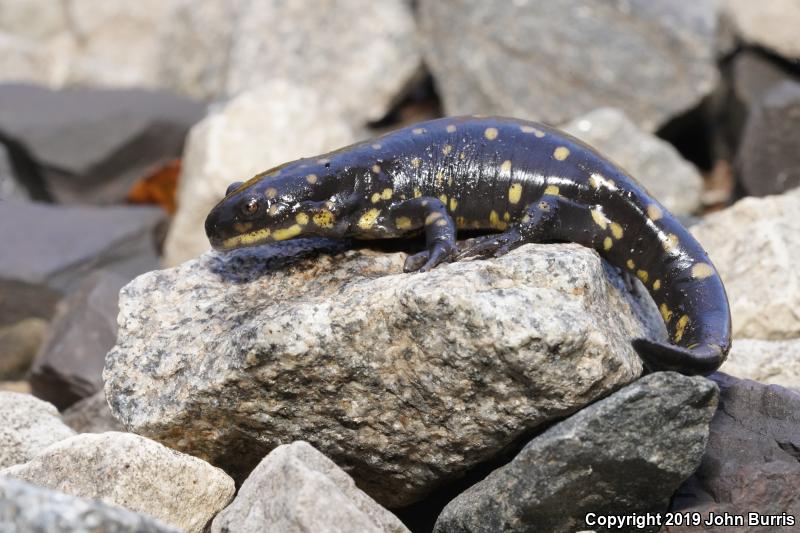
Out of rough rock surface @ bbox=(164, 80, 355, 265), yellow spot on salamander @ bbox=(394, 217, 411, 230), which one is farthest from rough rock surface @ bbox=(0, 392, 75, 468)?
rough rock surface @ bbox=(164, 80, 355, 265)

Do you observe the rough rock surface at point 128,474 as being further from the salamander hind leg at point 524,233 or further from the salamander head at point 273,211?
the salamander hind leg at point 524,233

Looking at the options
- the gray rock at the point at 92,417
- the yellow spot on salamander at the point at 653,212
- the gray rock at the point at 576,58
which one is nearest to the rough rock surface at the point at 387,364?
the yellow spot on salamander at the point at 653,212

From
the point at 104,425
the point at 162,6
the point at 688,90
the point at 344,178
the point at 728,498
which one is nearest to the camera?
the point at 728,498

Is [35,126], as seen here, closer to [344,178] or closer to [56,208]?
[56,208]

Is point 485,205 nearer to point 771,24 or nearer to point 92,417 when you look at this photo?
point 92,417

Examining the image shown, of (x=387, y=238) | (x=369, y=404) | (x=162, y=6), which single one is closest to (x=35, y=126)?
(x=162, y=6)

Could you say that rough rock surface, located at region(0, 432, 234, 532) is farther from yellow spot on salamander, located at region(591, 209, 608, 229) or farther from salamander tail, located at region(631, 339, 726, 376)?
yellow spot on salamander, located at region(591, 209, 608, 229)

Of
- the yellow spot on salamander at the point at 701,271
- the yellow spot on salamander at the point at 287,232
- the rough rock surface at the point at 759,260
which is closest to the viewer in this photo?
the yellow spot on salamander at the point at 701,271
